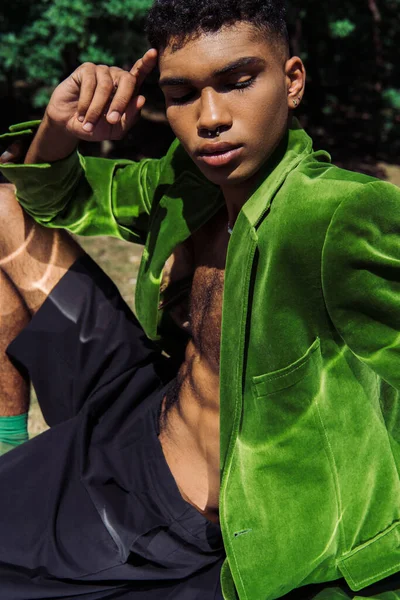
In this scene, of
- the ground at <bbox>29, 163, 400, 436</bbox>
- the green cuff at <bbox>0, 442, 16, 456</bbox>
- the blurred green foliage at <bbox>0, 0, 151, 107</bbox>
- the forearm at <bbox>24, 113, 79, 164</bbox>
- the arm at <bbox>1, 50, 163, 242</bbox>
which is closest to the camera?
the arm at <bbox>1, 50, 163, 242</bbox>

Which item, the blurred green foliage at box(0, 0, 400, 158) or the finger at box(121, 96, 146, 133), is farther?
the blurred green foliage at box(0, 0, 400, 158)

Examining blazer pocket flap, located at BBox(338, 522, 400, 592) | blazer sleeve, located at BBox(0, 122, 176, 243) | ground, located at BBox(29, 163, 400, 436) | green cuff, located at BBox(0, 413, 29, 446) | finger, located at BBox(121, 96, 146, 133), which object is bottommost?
ground, located at BBox(29, 163, 400, 436)

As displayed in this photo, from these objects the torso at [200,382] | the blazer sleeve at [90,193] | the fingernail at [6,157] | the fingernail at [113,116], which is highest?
the fingernail at [113,116]

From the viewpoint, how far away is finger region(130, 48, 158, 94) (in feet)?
6.70

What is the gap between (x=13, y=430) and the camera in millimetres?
2871

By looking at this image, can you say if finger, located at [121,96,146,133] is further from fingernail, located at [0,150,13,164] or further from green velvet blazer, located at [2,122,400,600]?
fingernail, located at [0,150,13,164]

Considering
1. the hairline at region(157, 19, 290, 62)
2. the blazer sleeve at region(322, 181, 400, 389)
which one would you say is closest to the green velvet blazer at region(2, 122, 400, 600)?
the blazer sleeve at region(322, 181, 400, 389)

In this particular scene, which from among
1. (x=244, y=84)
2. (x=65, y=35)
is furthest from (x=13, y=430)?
(x=65, y=35)

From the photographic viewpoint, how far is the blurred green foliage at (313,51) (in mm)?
5980

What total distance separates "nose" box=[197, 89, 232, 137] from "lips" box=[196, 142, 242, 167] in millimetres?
39

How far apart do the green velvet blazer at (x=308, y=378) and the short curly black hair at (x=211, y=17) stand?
0.89 ft

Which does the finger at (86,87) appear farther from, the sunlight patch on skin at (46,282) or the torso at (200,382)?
the sunlight patch on skin at (46,282)

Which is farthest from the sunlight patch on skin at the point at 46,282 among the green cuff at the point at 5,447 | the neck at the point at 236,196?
the neck at the point at 236,196

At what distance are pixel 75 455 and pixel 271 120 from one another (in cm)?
125
